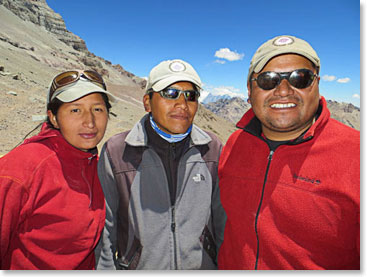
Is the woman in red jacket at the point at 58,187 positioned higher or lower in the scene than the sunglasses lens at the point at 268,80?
lower

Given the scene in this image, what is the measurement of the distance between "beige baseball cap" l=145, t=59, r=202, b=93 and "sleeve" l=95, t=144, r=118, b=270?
113 cm

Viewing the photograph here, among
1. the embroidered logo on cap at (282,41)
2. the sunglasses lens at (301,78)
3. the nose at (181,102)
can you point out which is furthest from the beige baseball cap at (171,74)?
the sunglasses lens at (301,78)

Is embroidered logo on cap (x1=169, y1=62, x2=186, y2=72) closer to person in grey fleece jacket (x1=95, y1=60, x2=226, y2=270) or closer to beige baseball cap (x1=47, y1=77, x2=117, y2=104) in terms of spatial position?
person in grey fleece jacket (x1=95, y1=60, x2=226, y2=270)

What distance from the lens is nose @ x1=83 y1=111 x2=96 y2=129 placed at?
2.88 m

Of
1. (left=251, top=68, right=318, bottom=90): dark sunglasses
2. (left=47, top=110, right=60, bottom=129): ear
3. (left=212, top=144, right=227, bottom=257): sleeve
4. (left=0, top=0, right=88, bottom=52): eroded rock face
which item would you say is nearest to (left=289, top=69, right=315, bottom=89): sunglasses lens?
(left=251, top=68, right=318, bottom=90): dark sunglasses

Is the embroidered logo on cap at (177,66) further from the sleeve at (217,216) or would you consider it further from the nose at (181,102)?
the sleeve at (217,216)

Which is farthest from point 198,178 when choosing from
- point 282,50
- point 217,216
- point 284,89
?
point 282,50

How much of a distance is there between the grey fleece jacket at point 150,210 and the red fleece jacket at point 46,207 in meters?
0.27

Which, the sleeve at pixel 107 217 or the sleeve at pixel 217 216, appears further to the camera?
the sleeve at pixel 217 216

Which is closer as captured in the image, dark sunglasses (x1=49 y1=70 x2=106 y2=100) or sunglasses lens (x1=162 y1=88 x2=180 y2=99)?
dark sunglasses (x1=49 y1=70 x2=106 y2=100)

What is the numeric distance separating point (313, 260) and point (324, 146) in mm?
1268

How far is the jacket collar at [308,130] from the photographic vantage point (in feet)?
8.65

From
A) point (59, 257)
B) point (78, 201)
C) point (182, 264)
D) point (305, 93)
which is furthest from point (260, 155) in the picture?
point (59, 257)

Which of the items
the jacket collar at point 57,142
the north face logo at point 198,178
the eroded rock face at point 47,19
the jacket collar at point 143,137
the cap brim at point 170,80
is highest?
the eroded rock face at point 47,19
